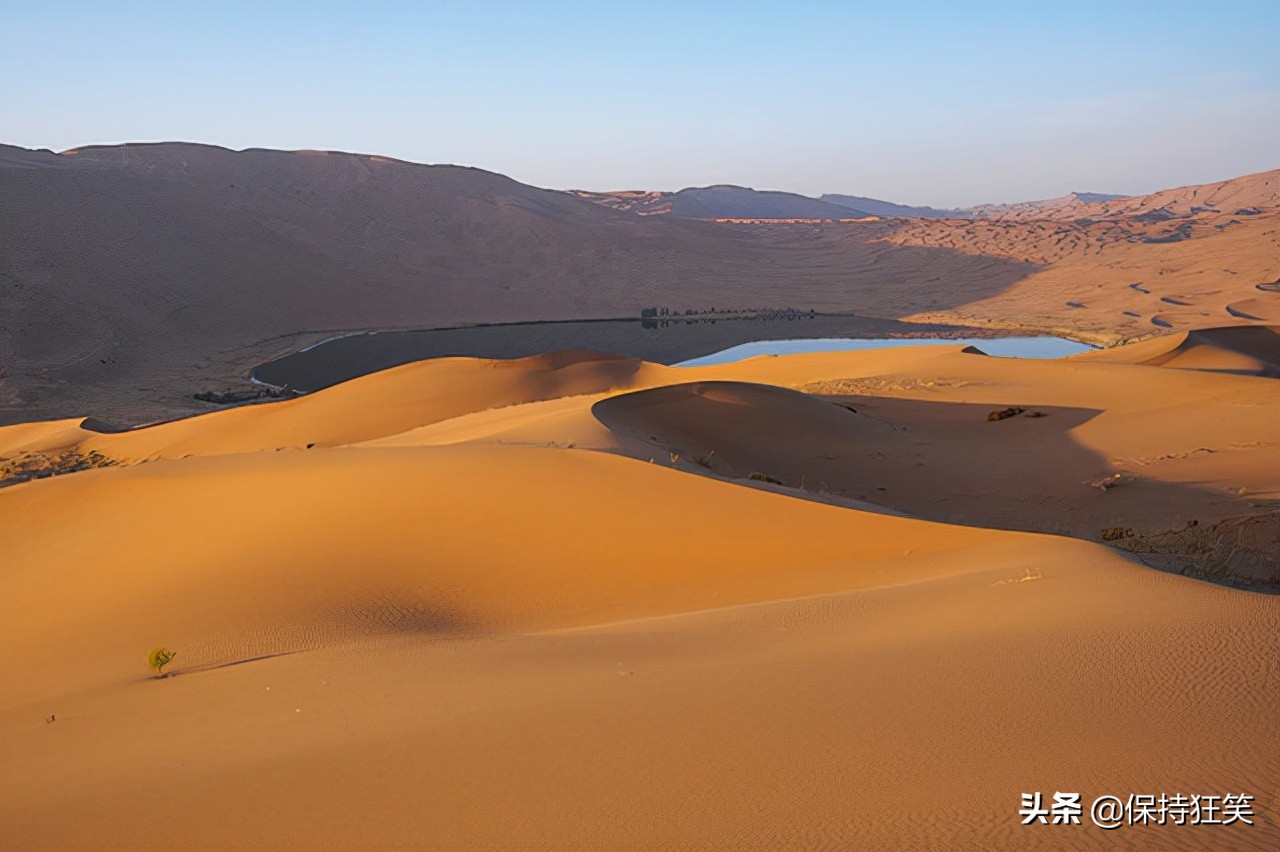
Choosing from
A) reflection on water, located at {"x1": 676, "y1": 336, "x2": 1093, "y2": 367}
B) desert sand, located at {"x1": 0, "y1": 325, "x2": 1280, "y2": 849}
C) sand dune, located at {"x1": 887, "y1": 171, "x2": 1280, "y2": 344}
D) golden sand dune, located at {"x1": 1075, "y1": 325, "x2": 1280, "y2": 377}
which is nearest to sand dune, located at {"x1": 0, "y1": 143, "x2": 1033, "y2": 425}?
sand dune, located at {"x1": 887, "y1": 171, "x2": 1280, "y2": 344}

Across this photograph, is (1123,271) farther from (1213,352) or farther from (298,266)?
(298,266)

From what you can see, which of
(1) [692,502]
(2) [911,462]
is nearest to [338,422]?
(2) [911,462]

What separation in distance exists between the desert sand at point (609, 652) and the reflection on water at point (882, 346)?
80.7 feet

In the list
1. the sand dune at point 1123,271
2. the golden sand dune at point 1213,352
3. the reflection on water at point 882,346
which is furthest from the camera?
the sand dune at point 1123,271

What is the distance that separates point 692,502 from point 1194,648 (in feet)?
15.9

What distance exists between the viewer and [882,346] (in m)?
40.5

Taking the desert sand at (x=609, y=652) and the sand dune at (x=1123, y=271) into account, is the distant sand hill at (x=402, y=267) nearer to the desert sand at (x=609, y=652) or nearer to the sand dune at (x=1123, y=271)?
the sand dune at (x=1123, y=271)

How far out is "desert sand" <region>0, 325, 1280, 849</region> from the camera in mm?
3387

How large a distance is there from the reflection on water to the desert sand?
24.6 m

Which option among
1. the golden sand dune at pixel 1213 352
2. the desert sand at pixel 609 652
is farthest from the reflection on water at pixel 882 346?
the desert sand at pixel 609 652

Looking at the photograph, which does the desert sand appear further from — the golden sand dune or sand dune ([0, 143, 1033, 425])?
sand dune ([0, 143, 1033, 425])

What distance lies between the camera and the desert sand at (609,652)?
3387 mm

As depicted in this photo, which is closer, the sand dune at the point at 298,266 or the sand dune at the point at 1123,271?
the sand dune at the point at 298,266

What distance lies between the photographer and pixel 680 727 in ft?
13.2
